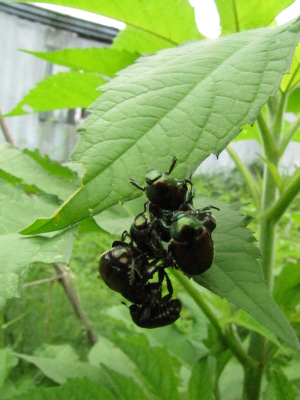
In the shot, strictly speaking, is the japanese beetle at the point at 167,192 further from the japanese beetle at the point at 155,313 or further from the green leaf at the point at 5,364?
the green leaf at the point at 5,364

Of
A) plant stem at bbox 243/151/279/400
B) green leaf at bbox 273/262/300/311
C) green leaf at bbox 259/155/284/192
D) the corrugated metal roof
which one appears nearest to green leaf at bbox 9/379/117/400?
plant stem at bbox 243/151/279/400

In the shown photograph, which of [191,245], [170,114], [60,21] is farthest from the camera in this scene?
[60,21]

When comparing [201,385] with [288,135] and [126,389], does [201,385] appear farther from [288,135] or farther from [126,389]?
[288,135]

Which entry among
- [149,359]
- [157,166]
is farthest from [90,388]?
[157,166]

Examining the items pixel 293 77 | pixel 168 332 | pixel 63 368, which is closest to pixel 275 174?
pixel 293 77

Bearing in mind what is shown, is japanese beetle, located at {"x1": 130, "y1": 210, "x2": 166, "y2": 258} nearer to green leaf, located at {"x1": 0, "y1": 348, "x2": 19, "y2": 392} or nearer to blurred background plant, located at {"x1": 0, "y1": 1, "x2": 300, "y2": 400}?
blurred background plant, located at {"x1": 0, "y1": 1, "x2": 300, "y2": 400}

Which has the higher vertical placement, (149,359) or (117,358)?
(149,359)

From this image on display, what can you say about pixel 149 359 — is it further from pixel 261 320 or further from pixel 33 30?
pixel 33 30

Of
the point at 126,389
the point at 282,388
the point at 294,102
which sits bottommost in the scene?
the point at 126,389
